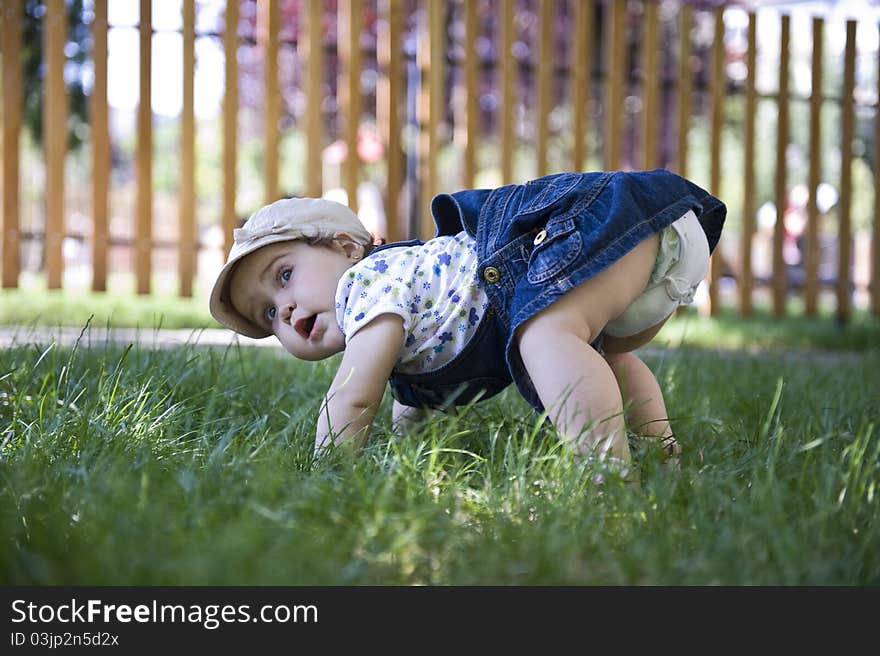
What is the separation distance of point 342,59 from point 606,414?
387cm

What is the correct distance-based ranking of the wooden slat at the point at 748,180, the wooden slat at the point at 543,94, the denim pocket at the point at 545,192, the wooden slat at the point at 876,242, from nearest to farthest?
the denim pocket at the point at 545,192 → the wooden slat at the point at 543,94 → the wooden slat at the point at 748,180 → the wooden slat at the point at 876,242

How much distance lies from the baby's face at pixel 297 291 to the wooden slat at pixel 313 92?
2917 mm

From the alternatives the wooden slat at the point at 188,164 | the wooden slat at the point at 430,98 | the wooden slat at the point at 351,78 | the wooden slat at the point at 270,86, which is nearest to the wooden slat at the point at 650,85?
the wooden slat at the point at 430,98

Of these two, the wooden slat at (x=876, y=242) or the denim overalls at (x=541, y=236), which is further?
the wooden slat at (x=876, y=242)

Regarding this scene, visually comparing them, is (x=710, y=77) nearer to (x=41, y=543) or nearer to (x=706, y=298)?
(x=706, y=298)

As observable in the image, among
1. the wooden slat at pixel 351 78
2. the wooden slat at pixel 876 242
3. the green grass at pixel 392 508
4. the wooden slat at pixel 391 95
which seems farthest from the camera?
the wooden slat at pixel 876 242

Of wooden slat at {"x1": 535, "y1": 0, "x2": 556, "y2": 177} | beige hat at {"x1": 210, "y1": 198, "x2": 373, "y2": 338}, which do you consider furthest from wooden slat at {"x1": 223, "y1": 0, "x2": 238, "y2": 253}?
beige hat at {"x1": 210, "y1": 198, "x2": 373, "y2": 338}

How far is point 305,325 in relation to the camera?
7.42ft

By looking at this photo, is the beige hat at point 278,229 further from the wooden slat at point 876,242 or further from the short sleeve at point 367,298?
the wooden slat at point 876,242

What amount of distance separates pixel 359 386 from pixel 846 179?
5.36 m

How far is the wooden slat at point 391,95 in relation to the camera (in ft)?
17.7

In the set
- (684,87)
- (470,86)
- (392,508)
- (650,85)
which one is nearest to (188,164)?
(470,86)

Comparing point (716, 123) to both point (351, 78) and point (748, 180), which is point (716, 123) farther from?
point (351, 78)
